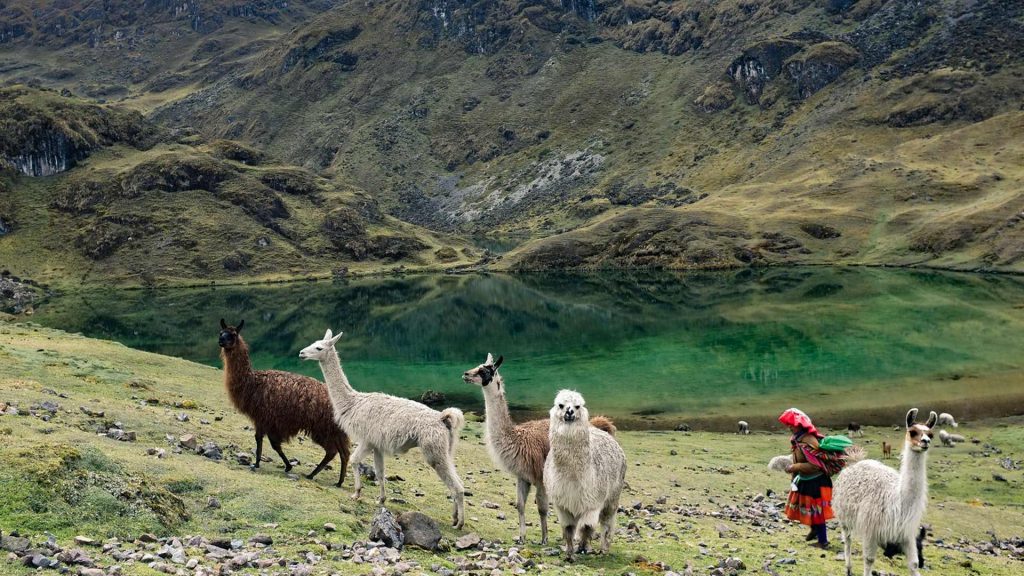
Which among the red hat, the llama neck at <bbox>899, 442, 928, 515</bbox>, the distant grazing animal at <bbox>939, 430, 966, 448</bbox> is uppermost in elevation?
the red hat

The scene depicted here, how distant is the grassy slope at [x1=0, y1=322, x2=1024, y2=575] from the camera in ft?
33.3

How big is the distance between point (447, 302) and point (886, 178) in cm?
12192

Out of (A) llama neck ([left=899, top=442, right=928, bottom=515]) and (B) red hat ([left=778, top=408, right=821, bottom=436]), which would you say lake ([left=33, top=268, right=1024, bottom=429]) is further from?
(A) llama neck ([left=899, top=442, right=928, bottom=515])

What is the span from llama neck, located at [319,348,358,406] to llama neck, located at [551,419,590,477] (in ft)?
17.9

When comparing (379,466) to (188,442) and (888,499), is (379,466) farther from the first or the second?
(888,499)

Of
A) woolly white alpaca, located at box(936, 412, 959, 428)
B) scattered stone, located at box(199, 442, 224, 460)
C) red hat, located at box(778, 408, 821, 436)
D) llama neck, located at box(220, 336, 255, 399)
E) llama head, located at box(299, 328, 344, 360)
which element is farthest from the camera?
woolly white alpaca, located at box(936, 412, 959, 428)

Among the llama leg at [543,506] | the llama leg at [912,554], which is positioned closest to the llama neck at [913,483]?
the llama leg at [912,554]

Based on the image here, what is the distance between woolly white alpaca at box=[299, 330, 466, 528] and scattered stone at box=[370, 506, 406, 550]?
2014mm

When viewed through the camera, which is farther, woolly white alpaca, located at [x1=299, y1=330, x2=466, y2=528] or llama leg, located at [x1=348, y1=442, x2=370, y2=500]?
llama leg, located at [x1=348, y1=442, x2=370, y2=500]

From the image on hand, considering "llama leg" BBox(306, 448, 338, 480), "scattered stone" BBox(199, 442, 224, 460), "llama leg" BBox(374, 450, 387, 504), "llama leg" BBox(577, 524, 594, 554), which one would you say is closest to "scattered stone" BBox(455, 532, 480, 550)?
"llama leg" BBox(577, 524, 594, 554)

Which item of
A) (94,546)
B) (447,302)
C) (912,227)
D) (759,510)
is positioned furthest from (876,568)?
(912,227)

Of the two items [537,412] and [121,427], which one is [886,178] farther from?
[121,427]

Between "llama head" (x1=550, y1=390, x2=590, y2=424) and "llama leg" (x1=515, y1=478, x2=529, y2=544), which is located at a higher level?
"llama head" (x1=550, y1=390, x2=590, y2=424)

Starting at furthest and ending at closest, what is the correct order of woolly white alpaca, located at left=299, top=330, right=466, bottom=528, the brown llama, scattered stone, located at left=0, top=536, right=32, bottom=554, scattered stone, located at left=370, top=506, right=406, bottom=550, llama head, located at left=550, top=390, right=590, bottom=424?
1. the brown llama
2. woolly white alpaca, located at left=299, top=330, right=466, bottom=528
3. llama head, located at left=550, top=390, right=590, bottom=424
4. scattered stone, located at left=370, top=506, right=406, bottom=550
5. scattered stone, located at left=0, top=536, right=32, bottom=554
